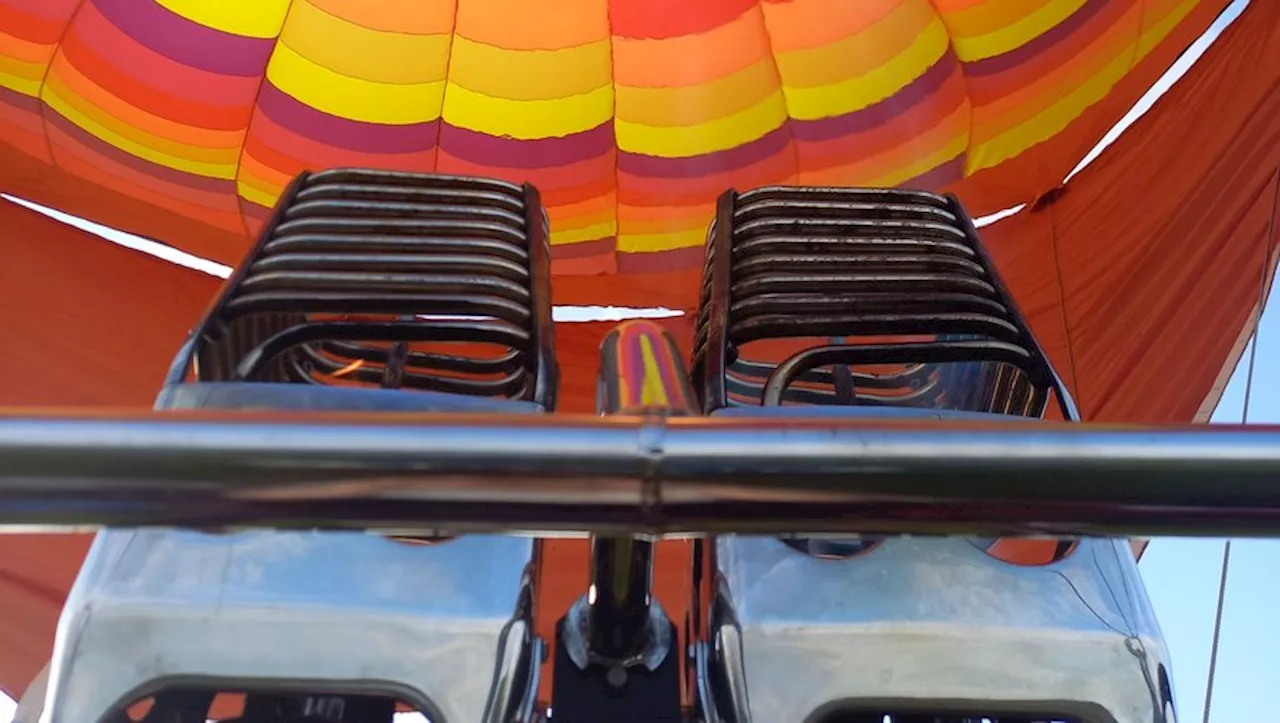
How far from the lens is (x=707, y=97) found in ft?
10.3

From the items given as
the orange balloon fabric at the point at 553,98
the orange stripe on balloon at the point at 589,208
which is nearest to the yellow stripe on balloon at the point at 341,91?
the orange balloon fabric at the point at 553,98

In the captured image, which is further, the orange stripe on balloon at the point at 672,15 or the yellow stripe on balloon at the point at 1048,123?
the orange stripe on balloon at the point at 672,15

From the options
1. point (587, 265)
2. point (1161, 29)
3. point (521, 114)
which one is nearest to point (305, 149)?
point (521, 114)

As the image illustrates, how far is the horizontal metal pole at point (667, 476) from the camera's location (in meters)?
0.36

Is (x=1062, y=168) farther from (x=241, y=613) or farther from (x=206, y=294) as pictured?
(x=241, y=613)

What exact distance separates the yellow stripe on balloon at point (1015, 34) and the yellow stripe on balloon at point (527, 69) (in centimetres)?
86

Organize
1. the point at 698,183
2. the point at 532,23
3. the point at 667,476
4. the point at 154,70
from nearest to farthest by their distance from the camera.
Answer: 1. the point at 667,476
2. the point at 154,70
3. the point at 532,23
4. the point at 698,183

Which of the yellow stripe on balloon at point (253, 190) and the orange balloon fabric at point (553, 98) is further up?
the orange balloon fabric at point (553, 98)

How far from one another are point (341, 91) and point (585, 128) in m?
0.59

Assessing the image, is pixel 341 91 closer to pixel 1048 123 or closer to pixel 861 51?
pixel 861 51

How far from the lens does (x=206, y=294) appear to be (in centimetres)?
305

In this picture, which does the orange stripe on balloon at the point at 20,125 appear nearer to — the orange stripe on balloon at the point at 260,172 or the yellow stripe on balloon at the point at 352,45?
the orange stripe on balloon at the point at 260,172

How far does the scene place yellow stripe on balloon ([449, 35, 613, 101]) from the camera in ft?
10.2

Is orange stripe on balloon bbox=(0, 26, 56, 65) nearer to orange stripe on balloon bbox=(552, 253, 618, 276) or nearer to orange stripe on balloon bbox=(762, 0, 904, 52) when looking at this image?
orange stripe on balloon bbox=(552, 253, 618, 276)
